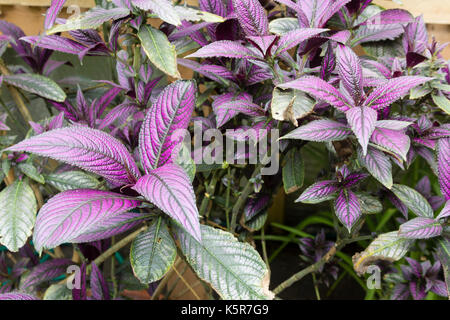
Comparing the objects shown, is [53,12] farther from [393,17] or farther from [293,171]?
[393,17]

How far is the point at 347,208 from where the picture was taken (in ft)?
2.46

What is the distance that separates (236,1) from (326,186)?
16.2 inches

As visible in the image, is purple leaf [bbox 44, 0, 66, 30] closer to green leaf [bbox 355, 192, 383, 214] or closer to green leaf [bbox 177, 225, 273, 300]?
green leaf [bbox 177, 225, 273, 300]

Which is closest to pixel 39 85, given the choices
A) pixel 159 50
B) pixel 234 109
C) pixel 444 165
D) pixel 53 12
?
pixel 53 12

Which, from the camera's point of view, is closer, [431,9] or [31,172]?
[31,172]

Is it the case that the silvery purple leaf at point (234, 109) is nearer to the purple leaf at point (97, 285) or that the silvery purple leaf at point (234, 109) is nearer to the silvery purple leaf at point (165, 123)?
the silvery purple leaf at point (165, 123)

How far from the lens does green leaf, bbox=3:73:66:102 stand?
37.4 inches

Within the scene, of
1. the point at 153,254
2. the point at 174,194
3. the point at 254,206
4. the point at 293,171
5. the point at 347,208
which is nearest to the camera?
the point at 174,194

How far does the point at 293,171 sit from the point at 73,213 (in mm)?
512

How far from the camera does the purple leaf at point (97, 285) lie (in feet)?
3.11

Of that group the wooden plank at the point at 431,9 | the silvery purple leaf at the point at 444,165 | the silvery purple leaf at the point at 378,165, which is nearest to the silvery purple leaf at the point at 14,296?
the silvery purple leaf at the point at 378,165

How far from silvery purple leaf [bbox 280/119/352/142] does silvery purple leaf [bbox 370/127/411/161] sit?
0.06 metres

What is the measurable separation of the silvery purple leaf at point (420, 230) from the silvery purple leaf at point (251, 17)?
18.1 inches
